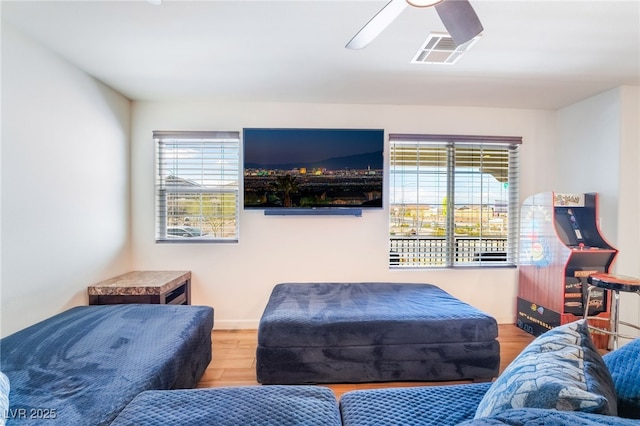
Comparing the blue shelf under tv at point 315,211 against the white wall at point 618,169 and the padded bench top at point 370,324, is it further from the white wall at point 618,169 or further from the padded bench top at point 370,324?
the white wall at point 618,169

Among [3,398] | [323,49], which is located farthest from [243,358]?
[323,49]

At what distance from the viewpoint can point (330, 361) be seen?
198cm

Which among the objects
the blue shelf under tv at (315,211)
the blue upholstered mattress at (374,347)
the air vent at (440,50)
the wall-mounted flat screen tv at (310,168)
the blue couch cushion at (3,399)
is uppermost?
the air vent at (440,50)

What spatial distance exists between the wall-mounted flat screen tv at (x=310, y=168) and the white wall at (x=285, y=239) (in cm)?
17

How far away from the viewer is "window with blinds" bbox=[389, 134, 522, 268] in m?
3.14

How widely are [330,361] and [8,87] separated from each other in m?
2.74

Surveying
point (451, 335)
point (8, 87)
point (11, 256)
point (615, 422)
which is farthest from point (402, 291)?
point (8, 87)

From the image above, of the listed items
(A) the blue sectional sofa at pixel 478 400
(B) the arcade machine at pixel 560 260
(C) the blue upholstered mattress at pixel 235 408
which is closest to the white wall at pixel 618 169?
(B) the arcade machine at pixel 560 260

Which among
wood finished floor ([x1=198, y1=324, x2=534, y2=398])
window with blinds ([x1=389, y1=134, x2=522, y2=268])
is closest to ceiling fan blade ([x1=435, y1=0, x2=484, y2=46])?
window with blinds ([x1=389, y1=134, x2=522, y2=268])

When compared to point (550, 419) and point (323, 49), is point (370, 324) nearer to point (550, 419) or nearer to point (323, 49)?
point (550, 419)

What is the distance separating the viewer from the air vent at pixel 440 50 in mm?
1827

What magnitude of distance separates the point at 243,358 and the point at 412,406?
1708 mm

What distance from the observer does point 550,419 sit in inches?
26.0

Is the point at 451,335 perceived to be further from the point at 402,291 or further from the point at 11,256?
the point at 11,256
